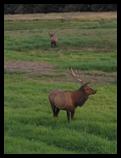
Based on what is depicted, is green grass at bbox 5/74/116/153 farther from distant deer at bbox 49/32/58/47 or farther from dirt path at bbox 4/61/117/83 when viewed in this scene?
distant deer at bbox 49/32/58/47

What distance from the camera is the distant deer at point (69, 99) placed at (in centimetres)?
928

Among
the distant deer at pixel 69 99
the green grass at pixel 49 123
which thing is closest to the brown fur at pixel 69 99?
the distant deer at pixel 69 99

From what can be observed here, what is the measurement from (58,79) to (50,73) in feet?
0.78

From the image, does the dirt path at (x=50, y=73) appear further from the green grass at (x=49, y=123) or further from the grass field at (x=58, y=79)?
the green grass at (x=49, y=123)

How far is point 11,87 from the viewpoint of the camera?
949 centimetres

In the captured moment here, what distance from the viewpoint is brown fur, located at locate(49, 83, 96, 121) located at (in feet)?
30.5

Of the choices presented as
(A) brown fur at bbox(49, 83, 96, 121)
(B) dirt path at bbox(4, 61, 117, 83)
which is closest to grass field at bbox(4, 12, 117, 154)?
(B) dirt path at bbox(4, 61, 117, 83)

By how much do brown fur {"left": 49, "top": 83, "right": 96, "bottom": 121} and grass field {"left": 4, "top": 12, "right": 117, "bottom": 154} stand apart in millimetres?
110

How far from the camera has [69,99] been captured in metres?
9.39

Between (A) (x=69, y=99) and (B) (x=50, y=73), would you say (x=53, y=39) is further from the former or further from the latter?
(A) (x=69, y=99)

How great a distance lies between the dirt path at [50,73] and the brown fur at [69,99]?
0.27 m
